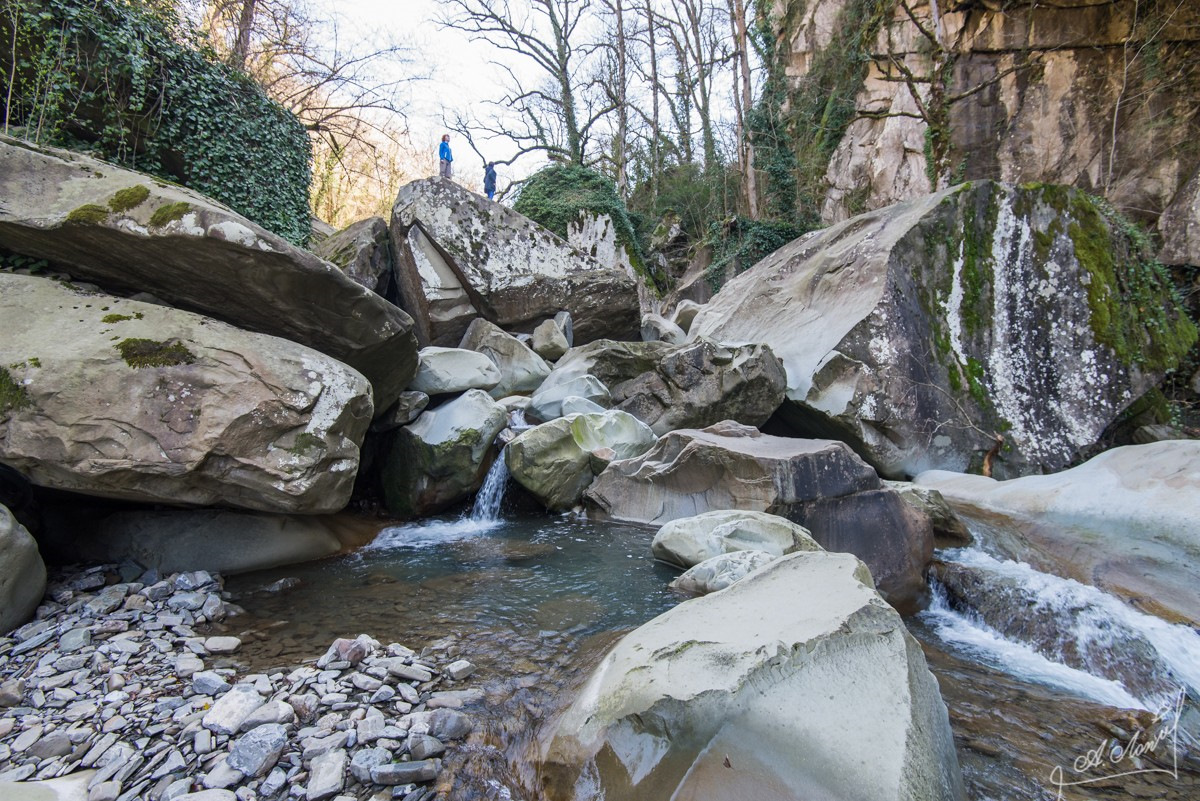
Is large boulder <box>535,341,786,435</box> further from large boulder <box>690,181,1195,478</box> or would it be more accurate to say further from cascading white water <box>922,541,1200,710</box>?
cascading white water <box>922,541,1200,710</box>

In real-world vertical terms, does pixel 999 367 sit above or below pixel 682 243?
below

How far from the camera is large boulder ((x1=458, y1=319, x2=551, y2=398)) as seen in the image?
338 inches

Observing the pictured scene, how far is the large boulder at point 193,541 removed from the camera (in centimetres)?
440

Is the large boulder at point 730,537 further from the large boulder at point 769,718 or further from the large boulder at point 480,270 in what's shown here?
the large boulder at point 480,270

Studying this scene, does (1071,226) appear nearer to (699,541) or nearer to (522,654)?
(699,541)

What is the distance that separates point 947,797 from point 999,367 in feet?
21.4

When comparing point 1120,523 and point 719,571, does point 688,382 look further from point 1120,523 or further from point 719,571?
point 1120,523

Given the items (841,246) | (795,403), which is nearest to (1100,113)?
(841,246)

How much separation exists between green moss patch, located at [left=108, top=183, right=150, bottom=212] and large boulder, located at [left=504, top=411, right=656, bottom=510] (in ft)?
12.1

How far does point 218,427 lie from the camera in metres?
3.93

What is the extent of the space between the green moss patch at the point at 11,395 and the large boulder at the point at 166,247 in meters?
1.14

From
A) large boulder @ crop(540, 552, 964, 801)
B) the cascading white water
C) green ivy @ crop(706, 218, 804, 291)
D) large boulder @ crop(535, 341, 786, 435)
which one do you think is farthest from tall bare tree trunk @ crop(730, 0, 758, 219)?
large boulder @ crop(540, 552, 964, 801)

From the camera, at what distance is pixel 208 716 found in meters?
2.43

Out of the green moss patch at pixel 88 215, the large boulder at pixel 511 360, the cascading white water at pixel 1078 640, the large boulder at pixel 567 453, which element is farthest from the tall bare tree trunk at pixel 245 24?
the cascading white water at pixel 1078 640
